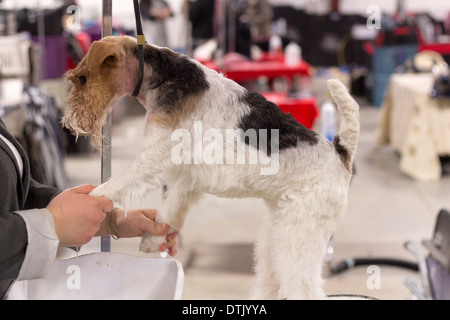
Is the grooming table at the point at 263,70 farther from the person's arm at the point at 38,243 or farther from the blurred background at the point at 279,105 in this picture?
the person's arm at the point at 38,243

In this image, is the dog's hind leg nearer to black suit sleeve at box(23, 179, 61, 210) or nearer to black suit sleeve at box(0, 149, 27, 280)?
black suit sleeve at box(0, 149, 27, 280)

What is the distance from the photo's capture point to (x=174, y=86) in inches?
29.0

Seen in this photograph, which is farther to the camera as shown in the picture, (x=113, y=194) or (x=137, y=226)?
(x=137, y=226)

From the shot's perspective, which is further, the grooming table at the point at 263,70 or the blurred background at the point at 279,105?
the grooming table at the point at 263,70

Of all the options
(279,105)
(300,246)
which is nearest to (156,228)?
(300,246)

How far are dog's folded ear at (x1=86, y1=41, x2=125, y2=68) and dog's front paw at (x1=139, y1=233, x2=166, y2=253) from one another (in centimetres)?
28

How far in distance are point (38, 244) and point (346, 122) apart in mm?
444

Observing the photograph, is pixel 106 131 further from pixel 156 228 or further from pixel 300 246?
pixel 300 246

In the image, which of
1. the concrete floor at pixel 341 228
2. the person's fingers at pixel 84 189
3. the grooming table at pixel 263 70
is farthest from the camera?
the grooming table at pixel 263 70

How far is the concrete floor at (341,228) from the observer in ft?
8.02

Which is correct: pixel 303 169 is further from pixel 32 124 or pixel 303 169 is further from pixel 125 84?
pixel 32 124

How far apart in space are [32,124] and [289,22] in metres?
8.03

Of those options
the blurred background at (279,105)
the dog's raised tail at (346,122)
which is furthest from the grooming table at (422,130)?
the dog's raised tail at (346,122)

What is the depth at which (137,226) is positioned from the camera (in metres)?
0.92
